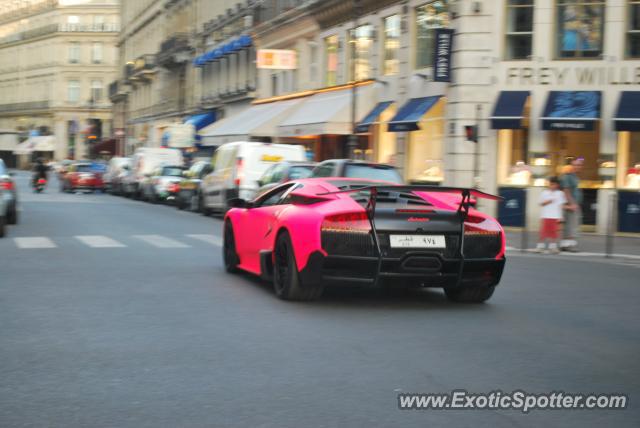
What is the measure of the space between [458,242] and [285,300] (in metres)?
1.74

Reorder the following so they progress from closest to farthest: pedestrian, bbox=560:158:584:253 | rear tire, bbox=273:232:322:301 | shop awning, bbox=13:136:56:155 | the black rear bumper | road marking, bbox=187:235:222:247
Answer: the black rear bumper, rear tire, bbox=273:232:322:301, road marking, bbox=187:235:222:247, pedestrian, bbox=560:158:584:253, shop awning, bbox=13:136:56:155

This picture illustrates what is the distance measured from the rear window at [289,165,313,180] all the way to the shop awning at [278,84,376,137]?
10.2 m

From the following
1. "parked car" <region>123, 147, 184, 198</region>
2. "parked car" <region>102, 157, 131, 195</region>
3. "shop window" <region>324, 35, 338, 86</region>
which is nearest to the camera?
"shop window" <region>324, 35, 338, 86</region>

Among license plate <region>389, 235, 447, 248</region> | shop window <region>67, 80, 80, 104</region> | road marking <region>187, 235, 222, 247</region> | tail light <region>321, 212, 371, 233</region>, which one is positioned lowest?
road marking <region>187, 235, 222, 247</region>

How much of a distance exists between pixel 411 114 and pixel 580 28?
5386 millimetres

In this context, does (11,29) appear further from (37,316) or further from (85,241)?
(37,316)

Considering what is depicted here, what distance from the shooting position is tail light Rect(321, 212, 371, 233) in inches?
357

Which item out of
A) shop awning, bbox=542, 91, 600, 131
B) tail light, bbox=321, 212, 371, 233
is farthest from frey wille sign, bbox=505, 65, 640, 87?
tail light, bbox=321, 212, 371, 233

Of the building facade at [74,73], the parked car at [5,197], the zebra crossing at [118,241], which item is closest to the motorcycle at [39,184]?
the parked car at [5,197]

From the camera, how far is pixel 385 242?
9.10m

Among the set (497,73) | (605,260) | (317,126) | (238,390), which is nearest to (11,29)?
(317,126)

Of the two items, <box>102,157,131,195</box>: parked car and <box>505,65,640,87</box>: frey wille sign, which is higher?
<box>505,65,640,87</box>: frey wille sign

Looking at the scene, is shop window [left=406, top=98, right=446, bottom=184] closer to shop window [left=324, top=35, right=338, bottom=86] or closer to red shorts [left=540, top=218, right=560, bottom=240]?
shop window [left=324, top=35, right=338, bottom=86]

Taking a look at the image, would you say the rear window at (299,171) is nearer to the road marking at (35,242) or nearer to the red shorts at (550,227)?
the red shorts at (550,227)
